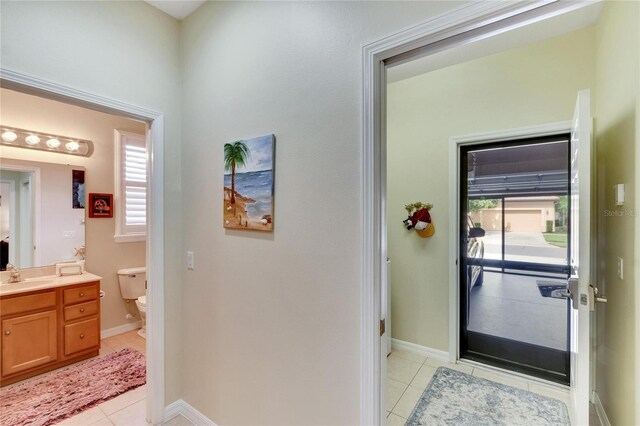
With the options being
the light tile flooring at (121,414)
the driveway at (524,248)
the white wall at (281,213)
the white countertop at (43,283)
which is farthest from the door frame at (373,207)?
the white countertop at (43,283)

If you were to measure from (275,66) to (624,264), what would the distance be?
2114 mm

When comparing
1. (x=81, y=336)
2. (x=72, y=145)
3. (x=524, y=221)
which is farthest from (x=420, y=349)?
(x=72, y=145)

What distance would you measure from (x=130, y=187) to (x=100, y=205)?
0.37m

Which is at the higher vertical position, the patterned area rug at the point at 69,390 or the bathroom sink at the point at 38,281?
the bathroom sink at the point at 38,281

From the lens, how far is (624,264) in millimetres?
1521

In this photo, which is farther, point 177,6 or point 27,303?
point 27,303

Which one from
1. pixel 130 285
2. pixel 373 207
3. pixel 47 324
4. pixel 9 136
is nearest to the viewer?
pixel 373 207

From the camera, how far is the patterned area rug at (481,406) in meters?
2.03

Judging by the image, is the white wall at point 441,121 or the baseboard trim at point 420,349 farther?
the baseboard trim at point 420,349

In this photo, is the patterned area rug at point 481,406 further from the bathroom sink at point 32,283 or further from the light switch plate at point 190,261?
the bathroom sink at point 32,283

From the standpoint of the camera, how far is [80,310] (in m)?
2.82

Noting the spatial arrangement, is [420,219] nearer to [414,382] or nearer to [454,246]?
[454,246]

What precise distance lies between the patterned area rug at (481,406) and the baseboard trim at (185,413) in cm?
140

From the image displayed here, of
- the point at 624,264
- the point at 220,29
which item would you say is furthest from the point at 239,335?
the point at 624,264
